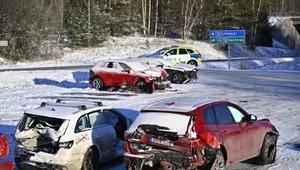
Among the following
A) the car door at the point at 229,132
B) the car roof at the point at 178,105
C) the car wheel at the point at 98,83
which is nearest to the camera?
the car roof at the point at 178,105

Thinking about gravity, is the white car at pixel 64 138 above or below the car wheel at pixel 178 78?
above

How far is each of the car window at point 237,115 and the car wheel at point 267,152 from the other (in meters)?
0.90

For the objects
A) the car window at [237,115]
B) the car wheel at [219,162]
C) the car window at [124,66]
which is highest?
the car window at [237,115]

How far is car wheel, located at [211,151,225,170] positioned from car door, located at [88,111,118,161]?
8.55 feet

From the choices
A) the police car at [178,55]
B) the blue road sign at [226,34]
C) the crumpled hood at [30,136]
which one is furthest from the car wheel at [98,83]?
the blue road sign at [226,34]

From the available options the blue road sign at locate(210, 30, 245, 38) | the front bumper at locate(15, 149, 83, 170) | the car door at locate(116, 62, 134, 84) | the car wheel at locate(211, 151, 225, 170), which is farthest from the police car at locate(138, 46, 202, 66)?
the car wheel at locate(211, 151, 225, 170)

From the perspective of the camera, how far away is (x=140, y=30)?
69.6 m

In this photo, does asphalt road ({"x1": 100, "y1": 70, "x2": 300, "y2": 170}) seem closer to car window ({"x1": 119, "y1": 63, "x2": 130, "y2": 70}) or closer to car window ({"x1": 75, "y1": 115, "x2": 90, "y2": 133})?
car window ({"x1": 119, "y1": 63, "x2": 130, "y2": 70})

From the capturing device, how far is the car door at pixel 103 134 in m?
9.63

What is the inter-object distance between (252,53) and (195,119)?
6383cm

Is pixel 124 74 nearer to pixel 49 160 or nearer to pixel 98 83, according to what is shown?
pixel 98 83

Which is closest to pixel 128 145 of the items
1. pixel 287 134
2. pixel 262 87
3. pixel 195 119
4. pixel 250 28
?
pixel 195 119

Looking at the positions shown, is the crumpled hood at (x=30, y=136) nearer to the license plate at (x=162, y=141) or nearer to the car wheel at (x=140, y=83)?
the license plate at (x=162, y=141)

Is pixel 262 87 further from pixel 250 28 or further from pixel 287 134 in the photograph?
pixel 250 28
